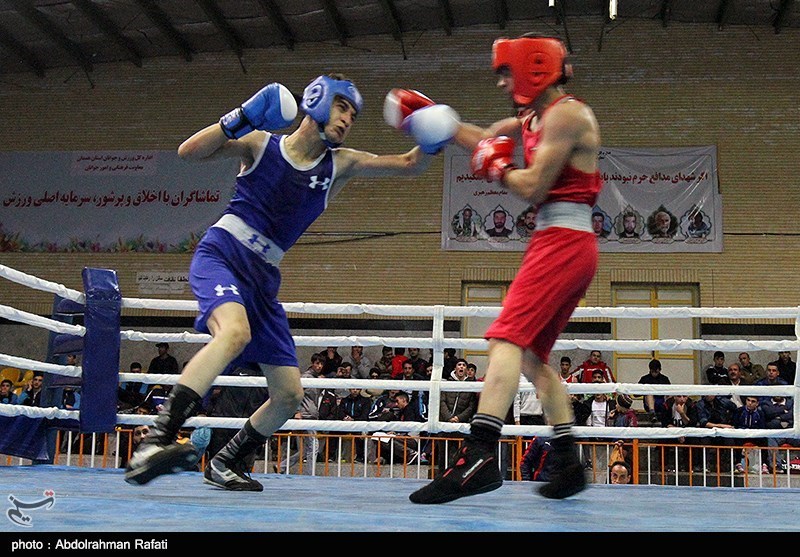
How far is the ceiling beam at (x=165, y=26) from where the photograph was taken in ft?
40.2

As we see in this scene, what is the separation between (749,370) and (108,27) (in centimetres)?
1026

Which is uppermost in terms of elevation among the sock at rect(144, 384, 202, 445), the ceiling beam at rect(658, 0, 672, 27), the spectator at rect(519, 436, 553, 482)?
the ceiling beam at rect(658, 0, 672, 27)

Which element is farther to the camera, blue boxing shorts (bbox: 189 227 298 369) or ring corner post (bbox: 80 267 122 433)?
ring corner post (bbox: 80 267 122 433)

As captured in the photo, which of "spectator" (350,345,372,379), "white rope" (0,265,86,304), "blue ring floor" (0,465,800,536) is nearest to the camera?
"blue ring floor" (0,465,800,536)

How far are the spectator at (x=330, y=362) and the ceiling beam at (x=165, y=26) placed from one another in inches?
214

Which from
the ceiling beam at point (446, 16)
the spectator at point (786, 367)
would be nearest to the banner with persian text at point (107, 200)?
the ceiling beam at point (446, 16)

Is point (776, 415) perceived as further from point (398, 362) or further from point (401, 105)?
point (401, 105)

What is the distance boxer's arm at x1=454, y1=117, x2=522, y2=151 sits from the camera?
3186 millimetres

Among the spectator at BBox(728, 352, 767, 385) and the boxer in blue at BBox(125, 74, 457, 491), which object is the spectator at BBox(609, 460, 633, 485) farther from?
the boxer in blue at BBox(125, 74, 457, 491)

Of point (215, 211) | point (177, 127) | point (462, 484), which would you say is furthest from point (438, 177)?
point (462, 484)

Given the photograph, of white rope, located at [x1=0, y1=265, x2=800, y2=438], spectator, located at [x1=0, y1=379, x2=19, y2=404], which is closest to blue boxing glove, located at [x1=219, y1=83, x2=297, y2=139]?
white rope, located at [x1=0, y1=265, x2=800, y2=438]

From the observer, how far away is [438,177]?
12.8 m

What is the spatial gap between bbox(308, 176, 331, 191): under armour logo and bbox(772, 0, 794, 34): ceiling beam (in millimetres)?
10897

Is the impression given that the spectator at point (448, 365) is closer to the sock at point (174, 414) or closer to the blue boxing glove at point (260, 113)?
the blue boxing glove at point (260, 113)
